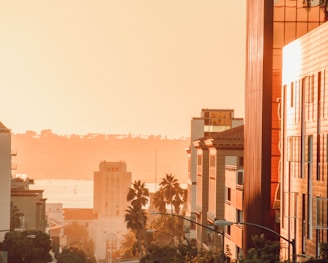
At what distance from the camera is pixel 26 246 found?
151 meters

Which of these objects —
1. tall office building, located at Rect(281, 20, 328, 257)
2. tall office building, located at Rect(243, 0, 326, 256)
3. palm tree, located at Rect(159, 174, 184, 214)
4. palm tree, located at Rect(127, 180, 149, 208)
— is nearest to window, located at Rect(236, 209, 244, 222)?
tall office building, located at Rect(243, 0, 326, 256)

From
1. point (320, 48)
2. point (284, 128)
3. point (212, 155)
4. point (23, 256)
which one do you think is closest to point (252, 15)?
point (284, 128)

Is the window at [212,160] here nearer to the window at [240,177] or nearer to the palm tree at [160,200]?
the window at [240,177]

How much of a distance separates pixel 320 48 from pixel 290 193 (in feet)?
43.2

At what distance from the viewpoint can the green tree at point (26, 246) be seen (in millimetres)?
149875

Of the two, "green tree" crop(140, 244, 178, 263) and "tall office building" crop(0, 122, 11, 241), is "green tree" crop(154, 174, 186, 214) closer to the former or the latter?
"tall office building" crop(0, 122, 11, 241)

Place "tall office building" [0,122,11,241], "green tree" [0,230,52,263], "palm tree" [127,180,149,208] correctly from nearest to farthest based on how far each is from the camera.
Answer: "green tree" [0,230,52,263]
"palm tree" [127,180,149,208]
"tall office building" [0,122,11,241]

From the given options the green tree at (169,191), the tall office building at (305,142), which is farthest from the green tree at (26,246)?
the tall office building at (305,142)

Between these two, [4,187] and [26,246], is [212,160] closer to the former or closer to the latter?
[26,246]

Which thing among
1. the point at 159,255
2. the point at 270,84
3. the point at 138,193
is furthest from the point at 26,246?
the point at 270,84

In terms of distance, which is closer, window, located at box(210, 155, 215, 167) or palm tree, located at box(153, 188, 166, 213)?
window, located at box(210, 155, 215, 167)

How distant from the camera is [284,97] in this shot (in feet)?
250

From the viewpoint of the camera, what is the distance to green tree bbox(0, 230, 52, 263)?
14988cm

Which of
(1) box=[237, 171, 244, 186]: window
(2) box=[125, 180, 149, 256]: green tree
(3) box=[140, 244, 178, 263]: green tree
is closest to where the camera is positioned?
(1) box=[237, 171, 244, 186]: window
